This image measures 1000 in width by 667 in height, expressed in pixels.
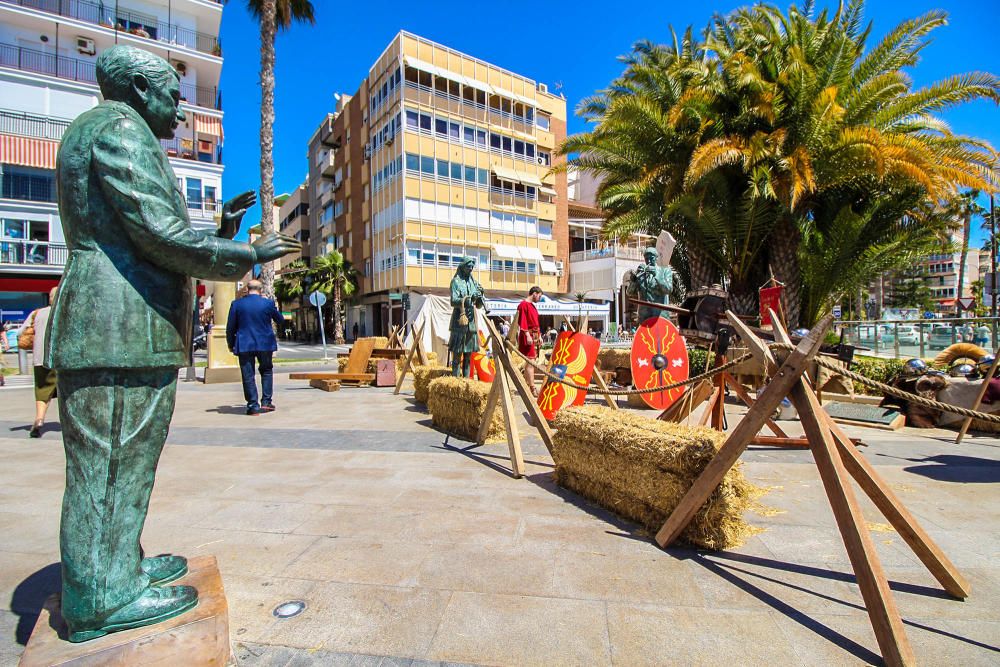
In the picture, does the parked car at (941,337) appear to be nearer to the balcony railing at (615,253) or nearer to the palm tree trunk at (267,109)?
the palm tree trunk at (267,109)

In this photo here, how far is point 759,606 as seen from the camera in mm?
2369

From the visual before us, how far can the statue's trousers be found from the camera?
5.65 feet

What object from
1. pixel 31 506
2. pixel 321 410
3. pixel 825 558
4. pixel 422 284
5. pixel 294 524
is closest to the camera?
pixel 825 558

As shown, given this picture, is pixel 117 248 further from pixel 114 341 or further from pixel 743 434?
pixel 743 434

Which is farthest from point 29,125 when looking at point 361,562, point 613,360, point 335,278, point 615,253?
point 615,253

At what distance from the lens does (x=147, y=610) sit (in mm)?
1812

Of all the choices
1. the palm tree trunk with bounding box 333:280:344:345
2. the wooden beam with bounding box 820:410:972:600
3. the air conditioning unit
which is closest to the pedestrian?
the wooden beam with bounding box 820:410:972:600

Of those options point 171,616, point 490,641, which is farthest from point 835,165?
point 171,616

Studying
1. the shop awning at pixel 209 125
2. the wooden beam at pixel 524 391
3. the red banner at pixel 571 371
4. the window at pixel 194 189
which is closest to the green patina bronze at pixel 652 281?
the red banner at pixel 571 371

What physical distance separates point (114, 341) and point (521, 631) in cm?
193

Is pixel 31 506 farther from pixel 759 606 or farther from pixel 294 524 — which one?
pixel 759 606

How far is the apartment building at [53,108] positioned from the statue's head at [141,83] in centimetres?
2547

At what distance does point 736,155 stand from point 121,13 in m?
34.7

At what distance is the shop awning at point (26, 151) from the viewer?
2411 cm
